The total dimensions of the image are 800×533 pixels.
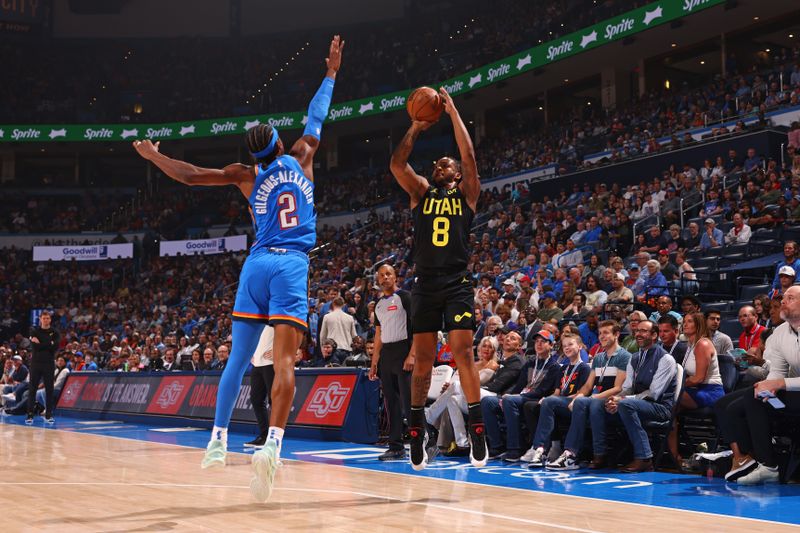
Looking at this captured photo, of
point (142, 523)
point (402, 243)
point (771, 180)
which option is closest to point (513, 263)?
point (771, 180)

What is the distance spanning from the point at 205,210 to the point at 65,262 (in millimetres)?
6972

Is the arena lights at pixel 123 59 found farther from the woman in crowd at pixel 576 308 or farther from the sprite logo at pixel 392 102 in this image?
the woman in crowd at pixel 576 308

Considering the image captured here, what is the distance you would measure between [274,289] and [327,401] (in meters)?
6.16

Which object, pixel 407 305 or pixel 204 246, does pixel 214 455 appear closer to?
pixel 407 305

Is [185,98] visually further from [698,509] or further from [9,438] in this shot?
[698,509]

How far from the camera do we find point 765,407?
6262mm

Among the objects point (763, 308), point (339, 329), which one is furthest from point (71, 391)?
point (763, 308)

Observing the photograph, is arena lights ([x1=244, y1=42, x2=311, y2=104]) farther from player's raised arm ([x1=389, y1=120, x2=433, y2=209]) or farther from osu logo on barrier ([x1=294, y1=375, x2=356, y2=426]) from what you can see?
player's raised arm ([x1=389, y1=120, x2=433, y2=209])

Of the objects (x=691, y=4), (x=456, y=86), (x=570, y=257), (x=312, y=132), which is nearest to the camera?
(x=312, y=132)

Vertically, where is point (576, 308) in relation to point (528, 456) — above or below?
above

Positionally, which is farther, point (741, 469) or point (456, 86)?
point (456, 86)

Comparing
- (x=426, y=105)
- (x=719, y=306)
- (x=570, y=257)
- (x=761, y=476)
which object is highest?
(x=570, y=257)

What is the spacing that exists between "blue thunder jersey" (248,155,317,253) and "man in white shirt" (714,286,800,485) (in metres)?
3.74

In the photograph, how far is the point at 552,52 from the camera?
27219 mm
